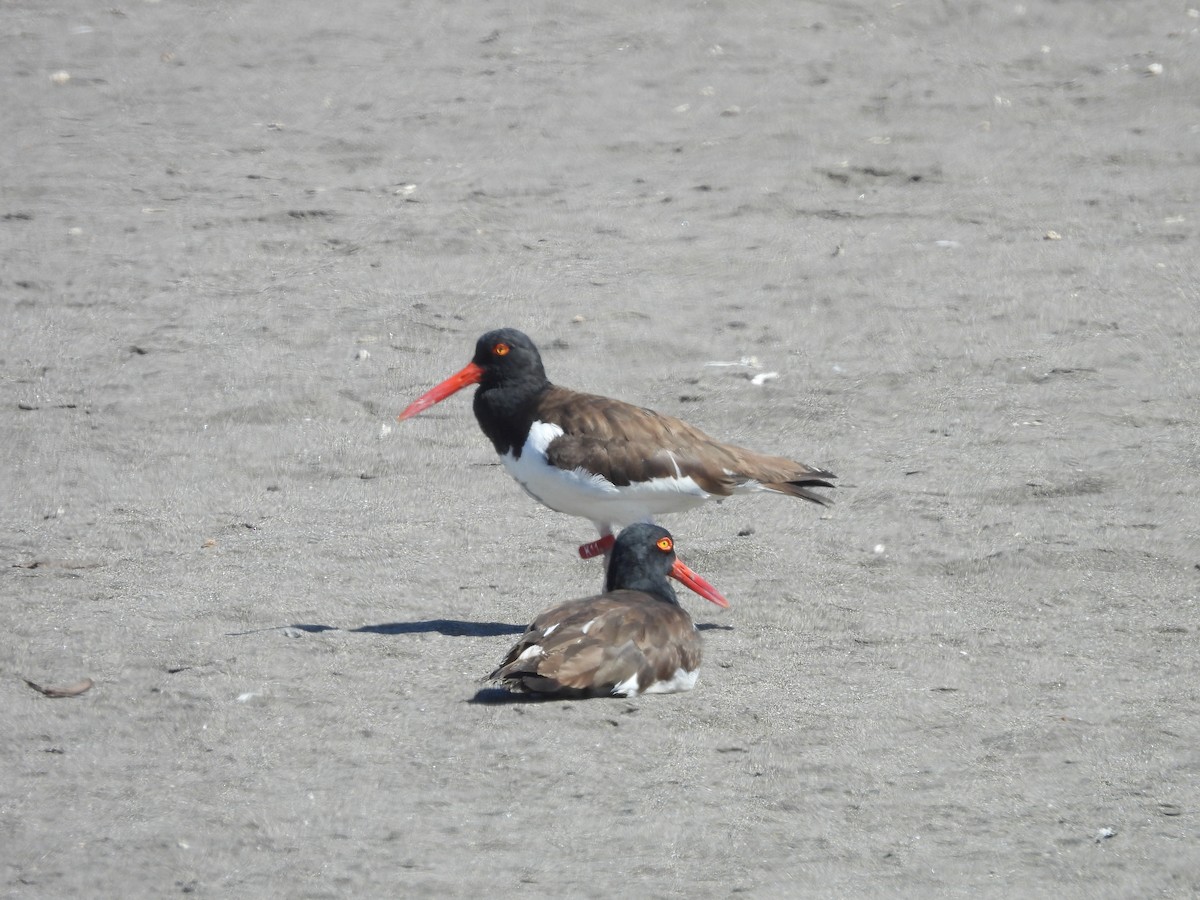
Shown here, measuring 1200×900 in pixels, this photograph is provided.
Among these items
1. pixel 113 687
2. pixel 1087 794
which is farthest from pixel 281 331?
pixel 1087 794

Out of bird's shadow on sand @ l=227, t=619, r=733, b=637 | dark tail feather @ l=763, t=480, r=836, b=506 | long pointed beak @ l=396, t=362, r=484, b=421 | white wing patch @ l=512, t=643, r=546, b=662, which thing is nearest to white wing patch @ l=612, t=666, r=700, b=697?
white wing patch @ l=512, t=643, r=546, b=662

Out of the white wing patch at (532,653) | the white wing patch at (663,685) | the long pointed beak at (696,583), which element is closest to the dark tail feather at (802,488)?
the long pointed beak at (696,583)

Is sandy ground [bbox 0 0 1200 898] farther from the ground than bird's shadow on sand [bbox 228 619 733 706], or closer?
farther from the ground

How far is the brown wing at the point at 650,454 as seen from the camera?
22.4 ft

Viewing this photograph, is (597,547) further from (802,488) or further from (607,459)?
(802,488)

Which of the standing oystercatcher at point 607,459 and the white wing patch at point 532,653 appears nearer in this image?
the white wing patch at point 532,653

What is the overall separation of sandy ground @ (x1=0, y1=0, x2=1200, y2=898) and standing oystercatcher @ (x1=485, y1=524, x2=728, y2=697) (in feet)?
0.36

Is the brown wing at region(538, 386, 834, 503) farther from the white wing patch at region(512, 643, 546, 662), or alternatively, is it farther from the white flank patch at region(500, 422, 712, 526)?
the white wing patch at region(512, 643, 546, 662)

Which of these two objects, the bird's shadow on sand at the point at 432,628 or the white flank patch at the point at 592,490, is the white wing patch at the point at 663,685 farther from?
the white flank patch at the point at 592,490

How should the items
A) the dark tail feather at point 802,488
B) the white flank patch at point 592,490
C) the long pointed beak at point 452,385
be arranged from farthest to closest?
the long pointed beak at point 452,385
the dark tail feather at point 802,488
the white flank patch at point 592,490

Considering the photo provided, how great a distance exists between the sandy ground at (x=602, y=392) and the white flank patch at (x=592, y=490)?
0.41m

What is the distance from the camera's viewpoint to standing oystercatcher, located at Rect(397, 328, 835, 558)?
683 centimetres

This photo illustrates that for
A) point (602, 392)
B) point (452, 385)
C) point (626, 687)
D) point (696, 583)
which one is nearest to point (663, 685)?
point (626, 687)

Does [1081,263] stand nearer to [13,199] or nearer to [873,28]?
[873,28]
